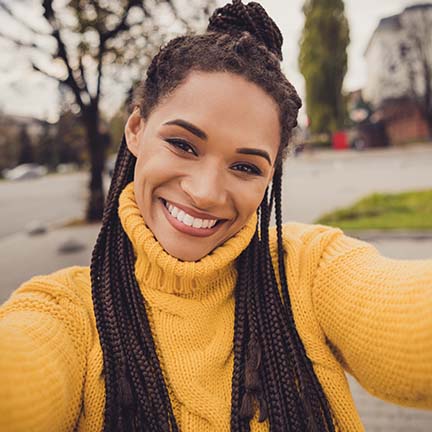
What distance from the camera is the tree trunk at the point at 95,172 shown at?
9367 millimetres

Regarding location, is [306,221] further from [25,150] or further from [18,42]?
[25,150]

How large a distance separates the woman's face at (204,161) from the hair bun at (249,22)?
0.21 metres

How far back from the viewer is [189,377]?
117cm

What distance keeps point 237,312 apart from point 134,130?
0.68 m

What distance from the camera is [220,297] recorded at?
1.30 meters

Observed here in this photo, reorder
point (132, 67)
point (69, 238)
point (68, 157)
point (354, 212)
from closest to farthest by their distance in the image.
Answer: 1. point (354, 212)
2. point (69, 238)
3. point (132, 67)
4. point (68, 157)

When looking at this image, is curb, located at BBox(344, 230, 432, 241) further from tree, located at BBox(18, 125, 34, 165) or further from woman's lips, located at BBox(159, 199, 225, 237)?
tree, located at BBox(18, 125, 34, 165)

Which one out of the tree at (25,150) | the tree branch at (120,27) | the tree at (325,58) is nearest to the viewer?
the tree branch at (120,27)

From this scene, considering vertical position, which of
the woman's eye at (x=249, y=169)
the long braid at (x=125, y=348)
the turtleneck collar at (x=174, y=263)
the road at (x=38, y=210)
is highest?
the woman's eye at (x=249, y=169)

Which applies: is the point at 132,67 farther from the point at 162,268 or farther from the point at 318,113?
the point at 318,113

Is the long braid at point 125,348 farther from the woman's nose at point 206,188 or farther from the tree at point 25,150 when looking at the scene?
the tree at point 25,150

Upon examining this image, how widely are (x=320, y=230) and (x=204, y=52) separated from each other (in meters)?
0.65

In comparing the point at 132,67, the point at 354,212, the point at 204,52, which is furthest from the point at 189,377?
the point at 132,67

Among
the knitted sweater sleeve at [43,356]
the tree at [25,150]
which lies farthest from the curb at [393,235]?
the tree at [25,150]
